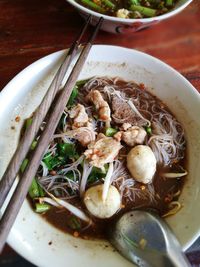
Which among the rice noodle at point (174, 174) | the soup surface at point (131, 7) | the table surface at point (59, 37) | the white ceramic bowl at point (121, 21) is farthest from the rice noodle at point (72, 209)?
the soup surface at point (131, 7)

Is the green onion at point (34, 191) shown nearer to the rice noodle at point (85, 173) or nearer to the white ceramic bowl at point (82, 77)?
the white ceramic bowl at point (82, 77)

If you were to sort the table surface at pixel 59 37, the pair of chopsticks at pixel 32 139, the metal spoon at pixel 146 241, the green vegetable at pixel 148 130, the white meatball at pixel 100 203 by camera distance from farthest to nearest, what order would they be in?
the table surface at pixel 59 37, the green vegetable at pixel 148 130, the white meatball at pixel 100 203, the metal spoon at pixel 146 241, the pair of chopsticks at pixel 32 139

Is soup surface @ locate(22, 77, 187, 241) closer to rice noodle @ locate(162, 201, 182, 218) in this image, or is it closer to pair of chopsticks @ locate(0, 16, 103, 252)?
rice noodle @ locate(162, 201, 182, 218)

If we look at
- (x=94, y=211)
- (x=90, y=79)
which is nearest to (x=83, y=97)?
(x=90, y=79)

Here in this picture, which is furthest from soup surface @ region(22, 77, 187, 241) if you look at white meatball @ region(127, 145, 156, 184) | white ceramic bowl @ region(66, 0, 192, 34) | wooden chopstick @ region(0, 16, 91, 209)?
white ceramic bowl @ region(66, 0, 192, 34)

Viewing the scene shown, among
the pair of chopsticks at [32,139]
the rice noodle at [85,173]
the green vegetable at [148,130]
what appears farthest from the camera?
the green vegetable at [148,130]

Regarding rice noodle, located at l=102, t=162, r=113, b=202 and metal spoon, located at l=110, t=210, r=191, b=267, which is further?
rice noodle, located at l=102, t=162, r=113, b=202
